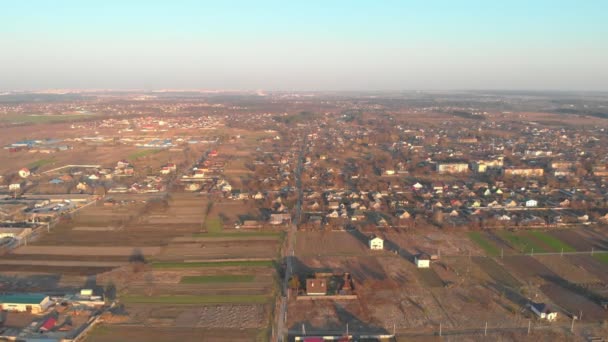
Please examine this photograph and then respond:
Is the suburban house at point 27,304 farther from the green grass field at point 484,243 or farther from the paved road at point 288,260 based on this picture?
the green grass field at point 484,243

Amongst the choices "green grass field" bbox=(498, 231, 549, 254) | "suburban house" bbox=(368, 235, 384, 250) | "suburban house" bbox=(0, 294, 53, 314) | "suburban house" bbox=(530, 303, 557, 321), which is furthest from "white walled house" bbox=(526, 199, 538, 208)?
"suburban house" bbox=(0, 294, 53, 314)

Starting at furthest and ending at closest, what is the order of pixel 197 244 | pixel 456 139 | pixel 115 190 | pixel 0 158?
pixel 456 139
pixel 0 158
pixel 115 190
pixel 197 244

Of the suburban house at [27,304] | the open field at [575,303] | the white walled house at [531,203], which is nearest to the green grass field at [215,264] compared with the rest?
the suburban house at [27,304]

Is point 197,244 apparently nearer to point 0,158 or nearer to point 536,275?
point 536,275

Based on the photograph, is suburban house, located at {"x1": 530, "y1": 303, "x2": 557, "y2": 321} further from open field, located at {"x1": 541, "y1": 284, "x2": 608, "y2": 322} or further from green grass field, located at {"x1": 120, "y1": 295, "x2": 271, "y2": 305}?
green grass field, located at {"x1": 120, "y1": 295, "x2": 271, "y2": 305}

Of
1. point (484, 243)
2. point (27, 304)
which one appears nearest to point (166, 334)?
point (27, 304)

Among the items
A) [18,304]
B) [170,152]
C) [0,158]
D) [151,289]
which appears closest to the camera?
[18,304]

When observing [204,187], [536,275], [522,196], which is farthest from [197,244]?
[522,196]
